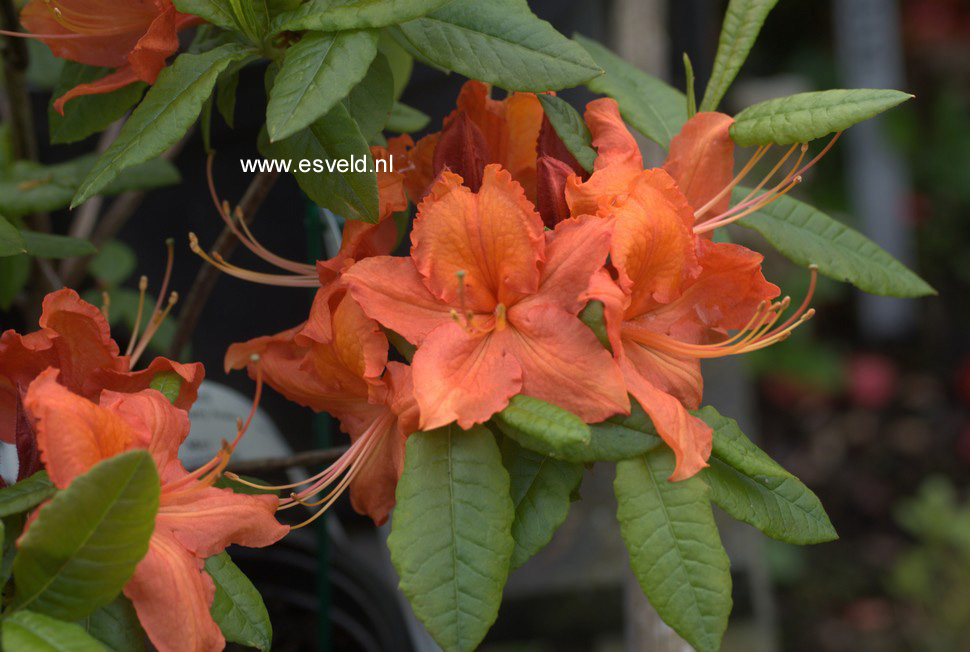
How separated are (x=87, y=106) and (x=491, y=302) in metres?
0.42

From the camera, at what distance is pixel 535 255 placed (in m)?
0.75

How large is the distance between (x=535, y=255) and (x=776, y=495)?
0.24 meters

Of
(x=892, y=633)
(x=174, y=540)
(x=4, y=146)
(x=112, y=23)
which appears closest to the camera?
(x=174, y=540)

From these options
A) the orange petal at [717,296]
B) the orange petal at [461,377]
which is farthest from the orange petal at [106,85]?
the orange petal at [717,296]

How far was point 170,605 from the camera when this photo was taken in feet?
2.25

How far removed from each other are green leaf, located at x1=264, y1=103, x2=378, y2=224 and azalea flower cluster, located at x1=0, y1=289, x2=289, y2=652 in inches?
5.9

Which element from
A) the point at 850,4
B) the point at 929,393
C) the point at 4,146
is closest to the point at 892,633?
the point at 929,393

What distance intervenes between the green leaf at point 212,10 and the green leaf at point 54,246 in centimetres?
31

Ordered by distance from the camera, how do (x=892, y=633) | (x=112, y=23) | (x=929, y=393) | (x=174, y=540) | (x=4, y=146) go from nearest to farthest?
1. (x=174, y=540)
2. (x=112, y=23)
3. (x=4, y=146)
4. (x=892, y=633)
5. (x=929, y=393)

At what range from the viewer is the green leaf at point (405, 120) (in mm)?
1055

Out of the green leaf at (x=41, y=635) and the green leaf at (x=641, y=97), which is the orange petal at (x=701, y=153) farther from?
the green leaf at (x=41, y=635)

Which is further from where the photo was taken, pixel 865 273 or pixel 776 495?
pixel 865 273

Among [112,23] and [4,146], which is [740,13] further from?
[4,146]

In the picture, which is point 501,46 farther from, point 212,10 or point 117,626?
point 117,626
